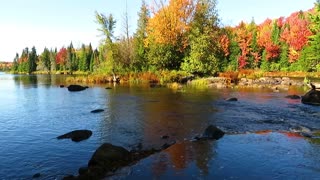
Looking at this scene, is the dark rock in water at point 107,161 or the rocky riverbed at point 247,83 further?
the rocky riverbed at point 247,83

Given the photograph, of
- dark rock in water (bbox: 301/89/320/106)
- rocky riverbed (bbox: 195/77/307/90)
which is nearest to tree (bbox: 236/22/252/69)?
rocky riverbed (bbox: 195/77/307/90)

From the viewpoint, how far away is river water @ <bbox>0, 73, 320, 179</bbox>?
34.3ft

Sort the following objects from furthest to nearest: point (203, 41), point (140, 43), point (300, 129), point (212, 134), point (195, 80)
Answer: point (140, 43)
point (203, 41)
point (195, 80)
point (300, 129)
point (212, 134)

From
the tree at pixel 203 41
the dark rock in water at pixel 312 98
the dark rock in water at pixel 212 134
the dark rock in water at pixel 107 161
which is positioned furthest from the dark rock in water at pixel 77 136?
the tree at pixel 203 41

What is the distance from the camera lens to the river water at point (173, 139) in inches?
411

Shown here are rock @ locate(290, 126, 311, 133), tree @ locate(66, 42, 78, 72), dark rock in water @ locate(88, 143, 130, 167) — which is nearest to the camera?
dark rock in water @ locate(88, 143, 130, 167)

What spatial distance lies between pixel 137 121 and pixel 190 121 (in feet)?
11.0

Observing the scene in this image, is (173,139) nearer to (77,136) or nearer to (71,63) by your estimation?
(77,136)

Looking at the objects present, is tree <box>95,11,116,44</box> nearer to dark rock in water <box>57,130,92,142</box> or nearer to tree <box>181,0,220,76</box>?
tree <box>181,0,220,76</box>

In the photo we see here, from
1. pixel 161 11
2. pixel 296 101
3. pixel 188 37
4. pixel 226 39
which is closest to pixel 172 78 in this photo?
pixel 188 37

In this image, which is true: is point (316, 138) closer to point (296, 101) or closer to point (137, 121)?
point (137, 121)

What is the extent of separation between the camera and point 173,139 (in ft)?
48.9

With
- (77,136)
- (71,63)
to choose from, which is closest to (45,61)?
(71,63)

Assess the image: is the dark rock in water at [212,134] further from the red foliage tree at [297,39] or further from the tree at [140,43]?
the red foliage tree at [297,39]
